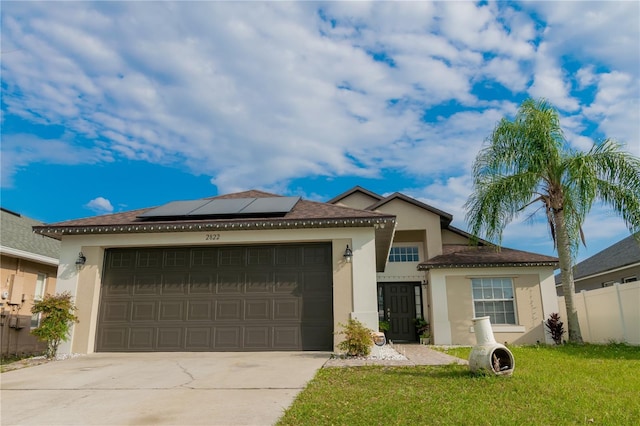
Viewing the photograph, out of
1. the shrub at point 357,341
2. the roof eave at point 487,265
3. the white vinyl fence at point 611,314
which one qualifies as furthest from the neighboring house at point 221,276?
the white vinyl fence at point 611,314

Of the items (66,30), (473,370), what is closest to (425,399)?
(473,370)

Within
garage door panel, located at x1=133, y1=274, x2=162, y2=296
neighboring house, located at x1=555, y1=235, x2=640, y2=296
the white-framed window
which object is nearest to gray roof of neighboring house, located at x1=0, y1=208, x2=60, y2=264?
the white-framed window

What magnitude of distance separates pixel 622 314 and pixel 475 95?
323 inches

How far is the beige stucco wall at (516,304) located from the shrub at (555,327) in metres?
0.22

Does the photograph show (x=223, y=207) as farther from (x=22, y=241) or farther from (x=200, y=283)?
(x=22, y=241)

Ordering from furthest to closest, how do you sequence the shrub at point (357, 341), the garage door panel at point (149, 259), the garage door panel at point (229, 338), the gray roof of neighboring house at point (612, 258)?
the gray roof of neighboring house at point (612, 258)
the garage door panel at point (149, 259)
the garage door panel at point (229, 338)
the shrub at point (357, 341)

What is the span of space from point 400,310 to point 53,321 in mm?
12507

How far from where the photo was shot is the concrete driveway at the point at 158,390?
15.1 feet

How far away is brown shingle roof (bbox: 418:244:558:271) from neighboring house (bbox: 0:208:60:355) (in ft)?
44.6

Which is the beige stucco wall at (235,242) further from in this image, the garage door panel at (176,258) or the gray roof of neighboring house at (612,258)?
the gray roof of neighboring house at (612,258)

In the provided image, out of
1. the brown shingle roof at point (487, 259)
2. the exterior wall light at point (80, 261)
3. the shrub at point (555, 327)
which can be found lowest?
the shrub at point (555, 327)

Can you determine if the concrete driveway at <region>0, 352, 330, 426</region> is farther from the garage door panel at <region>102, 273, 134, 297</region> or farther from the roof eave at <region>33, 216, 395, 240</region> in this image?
the roof eave at <region>33, 216, 395, 240</region>

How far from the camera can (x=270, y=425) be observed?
4.18 metres

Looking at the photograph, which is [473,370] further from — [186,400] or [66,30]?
[66,30]
